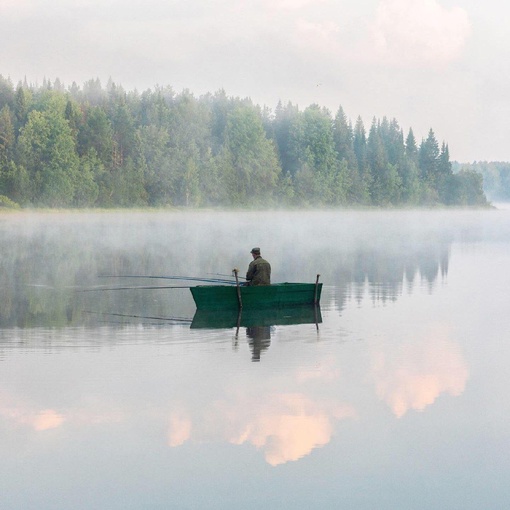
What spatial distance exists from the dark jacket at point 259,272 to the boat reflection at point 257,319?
78cm

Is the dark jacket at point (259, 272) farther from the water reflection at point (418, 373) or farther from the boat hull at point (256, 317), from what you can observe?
the water reflection at point (418, 373)

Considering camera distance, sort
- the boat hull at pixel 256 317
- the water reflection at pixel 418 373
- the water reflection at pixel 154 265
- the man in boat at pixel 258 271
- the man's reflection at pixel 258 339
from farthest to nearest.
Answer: the water reflection at pixel 154 265 → the man in boat at pixel 258 271 → the boat hull at pixel 256 317 → the man's reflection at pixel 258 339 → the water reflection at pixel 418 373

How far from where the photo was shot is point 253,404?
1611cm

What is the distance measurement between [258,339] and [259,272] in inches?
164

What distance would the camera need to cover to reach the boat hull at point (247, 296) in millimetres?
27094

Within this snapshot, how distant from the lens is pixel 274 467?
506 inches

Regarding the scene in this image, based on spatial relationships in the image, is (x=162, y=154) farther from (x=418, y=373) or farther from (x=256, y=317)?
(x=418, y=373)

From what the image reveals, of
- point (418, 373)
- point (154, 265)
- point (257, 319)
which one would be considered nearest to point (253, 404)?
point (418, 373)

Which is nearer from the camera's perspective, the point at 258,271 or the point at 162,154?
the point at 258,271

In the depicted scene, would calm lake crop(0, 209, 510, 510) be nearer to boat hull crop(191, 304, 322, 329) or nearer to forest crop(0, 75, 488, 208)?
boat hull crop(191, 304, 322, 329)

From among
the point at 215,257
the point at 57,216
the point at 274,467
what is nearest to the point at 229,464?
the point at 274,467

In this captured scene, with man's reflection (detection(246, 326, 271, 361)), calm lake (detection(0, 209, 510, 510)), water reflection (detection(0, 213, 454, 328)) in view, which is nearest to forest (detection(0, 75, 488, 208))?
water reflection (detection(0, 213, 454, 328))

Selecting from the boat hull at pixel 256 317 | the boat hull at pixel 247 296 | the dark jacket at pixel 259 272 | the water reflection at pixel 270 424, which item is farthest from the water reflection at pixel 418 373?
the dark jacket at pixel 259 272

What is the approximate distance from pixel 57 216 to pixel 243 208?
33.2m
